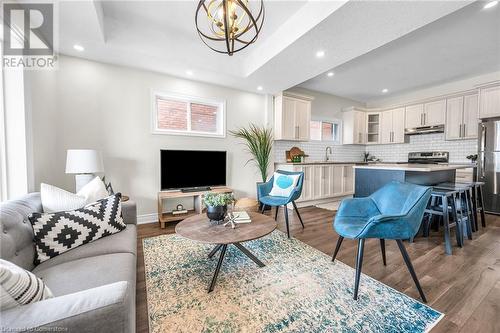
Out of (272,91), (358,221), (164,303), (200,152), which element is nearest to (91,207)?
(164,303)

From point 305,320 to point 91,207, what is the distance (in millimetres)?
1830

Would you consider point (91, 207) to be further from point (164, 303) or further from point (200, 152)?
point (200, 152)

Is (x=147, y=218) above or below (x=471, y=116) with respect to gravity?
below

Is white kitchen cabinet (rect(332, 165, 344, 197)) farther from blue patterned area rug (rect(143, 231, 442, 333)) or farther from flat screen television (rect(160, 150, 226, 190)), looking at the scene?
blue patterned area rug (rect(143, 231, 442, 333))

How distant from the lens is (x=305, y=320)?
1.35m

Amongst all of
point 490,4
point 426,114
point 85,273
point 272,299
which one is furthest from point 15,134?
point 426,114

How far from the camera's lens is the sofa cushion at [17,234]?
1.07 metres

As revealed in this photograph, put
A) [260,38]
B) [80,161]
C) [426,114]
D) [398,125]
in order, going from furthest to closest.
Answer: [398,125]
[426,114]
[260,38]
[80,161]

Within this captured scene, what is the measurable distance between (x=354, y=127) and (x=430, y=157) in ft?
6.01

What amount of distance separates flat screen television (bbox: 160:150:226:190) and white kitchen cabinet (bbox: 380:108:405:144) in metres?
4.57

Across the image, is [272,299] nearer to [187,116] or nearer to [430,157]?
[187,116]

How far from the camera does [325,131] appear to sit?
5.48 m

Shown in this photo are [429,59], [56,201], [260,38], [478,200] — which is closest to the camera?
[56,201]

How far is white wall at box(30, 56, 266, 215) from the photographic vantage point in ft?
8.18
